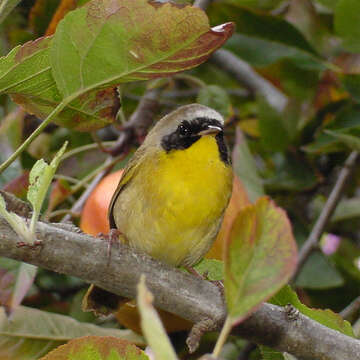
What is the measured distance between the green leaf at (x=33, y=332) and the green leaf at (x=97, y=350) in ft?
2.43

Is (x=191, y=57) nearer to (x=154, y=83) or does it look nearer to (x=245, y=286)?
(x=245, y=286)

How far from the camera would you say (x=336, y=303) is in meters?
2.76

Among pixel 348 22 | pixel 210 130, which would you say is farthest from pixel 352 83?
pixel 210 130

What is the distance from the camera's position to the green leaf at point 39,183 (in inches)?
45.6

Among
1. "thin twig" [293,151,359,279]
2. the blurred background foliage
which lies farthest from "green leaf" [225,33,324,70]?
"thin twig" [293,151,359,279]

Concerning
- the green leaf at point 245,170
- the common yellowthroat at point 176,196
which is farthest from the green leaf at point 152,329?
the green leaf at point 245,170

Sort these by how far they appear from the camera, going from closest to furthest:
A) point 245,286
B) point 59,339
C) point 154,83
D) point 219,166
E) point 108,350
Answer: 1. point 245,286
2. point 108,350
3. point 59,339
4. point 219,166
5. point 154,83

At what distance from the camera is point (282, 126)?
9.49 feet

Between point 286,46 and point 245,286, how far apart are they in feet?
6.46

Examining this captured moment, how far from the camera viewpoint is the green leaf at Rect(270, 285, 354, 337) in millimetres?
1576

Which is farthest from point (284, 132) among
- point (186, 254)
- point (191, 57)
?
point (191, 57)

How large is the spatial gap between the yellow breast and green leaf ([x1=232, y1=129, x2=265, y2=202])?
33 cm

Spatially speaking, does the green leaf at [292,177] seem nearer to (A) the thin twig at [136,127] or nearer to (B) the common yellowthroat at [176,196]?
(A) the thin twig at [136,127]

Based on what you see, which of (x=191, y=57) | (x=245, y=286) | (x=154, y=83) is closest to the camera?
(x=245, y=286)
